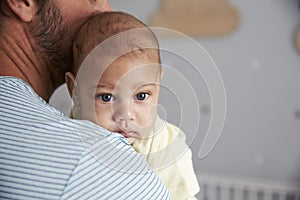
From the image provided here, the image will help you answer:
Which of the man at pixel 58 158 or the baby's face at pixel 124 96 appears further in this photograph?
the baby's face at pixel 124 96

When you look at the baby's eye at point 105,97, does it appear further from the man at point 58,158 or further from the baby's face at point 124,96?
the man at point 58,158

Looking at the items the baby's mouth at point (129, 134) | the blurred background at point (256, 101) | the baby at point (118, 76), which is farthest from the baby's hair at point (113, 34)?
the blurred background at point (256, 101)

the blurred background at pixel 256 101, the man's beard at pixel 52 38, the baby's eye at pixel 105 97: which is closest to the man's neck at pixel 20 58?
the man's beard at pixel 52 38

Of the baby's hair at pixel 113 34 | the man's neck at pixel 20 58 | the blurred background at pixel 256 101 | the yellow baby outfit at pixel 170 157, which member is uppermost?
the baby's hair at pixel 113 34

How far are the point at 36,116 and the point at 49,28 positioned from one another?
0.68 feet

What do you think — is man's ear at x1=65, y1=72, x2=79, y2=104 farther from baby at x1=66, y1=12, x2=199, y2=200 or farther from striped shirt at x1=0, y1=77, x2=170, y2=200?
striped shirt at x1=0, y1=77, x2=170, y2=200

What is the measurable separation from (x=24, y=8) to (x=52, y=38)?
0.06 meters

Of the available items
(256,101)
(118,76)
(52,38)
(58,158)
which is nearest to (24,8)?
(52,38)

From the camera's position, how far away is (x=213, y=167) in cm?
205

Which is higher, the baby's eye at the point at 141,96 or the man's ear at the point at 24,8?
the man's ear at the point at 24,8

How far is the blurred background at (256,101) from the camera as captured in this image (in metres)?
1.83

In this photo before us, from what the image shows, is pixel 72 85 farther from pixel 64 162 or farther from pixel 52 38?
pixel 64 162

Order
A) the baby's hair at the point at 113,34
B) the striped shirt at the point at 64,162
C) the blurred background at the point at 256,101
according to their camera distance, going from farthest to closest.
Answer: the blurred background at the point at 256,101
the baby's hair at the point at 113,34
the striped shirt at the point at 64,162

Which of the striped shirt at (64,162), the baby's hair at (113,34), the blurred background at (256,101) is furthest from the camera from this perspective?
the blurred background at (256,101)
